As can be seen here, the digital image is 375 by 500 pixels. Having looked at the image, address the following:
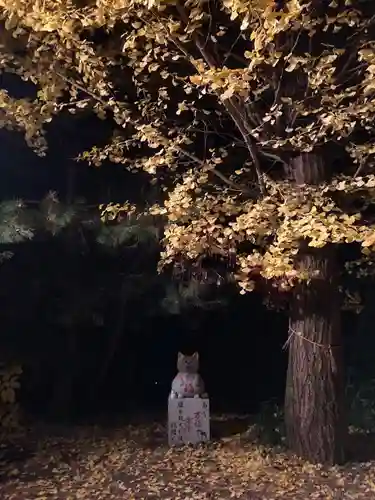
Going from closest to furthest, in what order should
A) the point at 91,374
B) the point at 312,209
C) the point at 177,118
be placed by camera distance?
the point at 312,209
the point at 177,118
the point at 91,374

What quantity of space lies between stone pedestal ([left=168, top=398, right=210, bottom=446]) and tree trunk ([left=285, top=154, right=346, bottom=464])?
0.67 m

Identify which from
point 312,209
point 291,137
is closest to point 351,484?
point 312,209

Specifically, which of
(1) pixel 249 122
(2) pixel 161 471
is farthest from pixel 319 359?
(1) pixel 249 122

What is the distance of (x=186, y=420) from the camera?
4.43 meters

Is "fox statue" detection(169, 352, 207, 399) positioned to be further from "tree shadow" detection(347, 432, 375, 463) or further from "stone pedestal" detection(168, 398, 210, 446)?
"tree shadow" detection(347, 432, 375, 463)

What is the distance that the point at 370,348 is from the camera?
5461 millimetres

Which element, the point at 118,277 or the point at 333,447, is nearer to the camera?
the point at 333,447

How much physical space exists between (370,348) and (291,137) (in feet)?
7.87

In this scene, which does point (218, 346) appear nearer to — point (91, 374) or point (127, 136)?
point (91, 374)

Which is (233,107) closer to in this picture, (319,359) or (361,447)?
(319,359)

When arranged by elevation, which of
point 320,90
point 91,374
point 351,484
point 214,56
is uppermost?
point 214,56

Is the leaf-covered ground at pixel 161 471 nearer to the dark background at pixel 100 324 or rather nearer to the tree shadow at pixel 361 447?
the tree shadow at pixel 361 447

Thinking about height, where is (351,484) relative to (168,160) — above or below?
→ below

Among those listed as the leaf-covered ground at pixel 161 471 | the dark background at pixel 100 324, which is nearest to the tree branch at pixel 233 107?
the dark background at pixel 100 324
